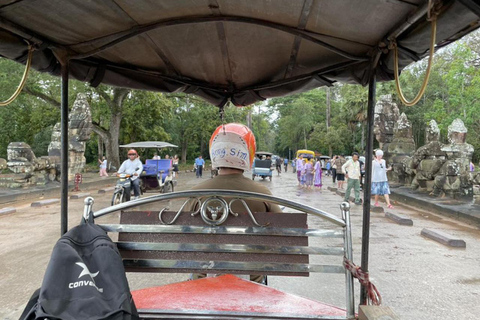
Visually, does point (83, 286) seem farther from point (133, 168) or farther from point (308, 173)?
point (308, 173)

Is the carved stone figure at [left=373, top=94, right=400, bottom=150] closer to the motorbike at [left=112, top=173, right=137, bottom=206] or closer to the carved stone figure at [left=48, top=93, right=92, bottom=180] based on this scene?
the motorbike at [left=112, top=173, right=137, bottom=206]

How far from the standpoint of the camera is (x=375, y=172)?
9.72m

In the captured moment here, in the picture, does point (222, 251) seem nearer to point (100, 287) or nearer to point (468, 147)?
point (100, 287)

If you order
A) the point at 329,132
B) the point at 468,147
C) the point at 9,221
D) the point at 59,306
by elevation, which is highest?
the point at 329,132

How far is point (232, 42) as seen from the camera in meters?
3.02

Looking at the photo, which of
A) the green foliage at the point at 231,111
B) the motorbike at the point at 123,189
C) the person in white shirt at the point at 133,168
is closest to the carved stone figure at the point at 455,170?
the green foliage at the point at 231,111

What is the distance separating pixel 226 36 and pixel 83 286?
2.20 meters

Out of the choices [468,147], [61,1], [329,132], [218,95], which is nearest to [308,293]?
[218,95]

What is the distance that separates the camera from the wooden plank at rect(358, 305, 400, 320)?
1529mm

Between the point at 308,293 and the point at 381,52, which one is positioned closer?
the point at 381,52

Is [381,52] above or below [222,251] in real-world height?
above

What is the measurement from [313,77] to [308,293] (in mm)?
2382

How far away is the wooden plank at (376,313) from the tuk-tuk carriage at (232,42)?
15cm

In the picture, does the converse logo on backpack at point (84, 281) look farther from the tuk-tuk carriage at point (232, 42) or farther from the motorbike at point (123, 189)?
the motorbike at point (123, 189)
